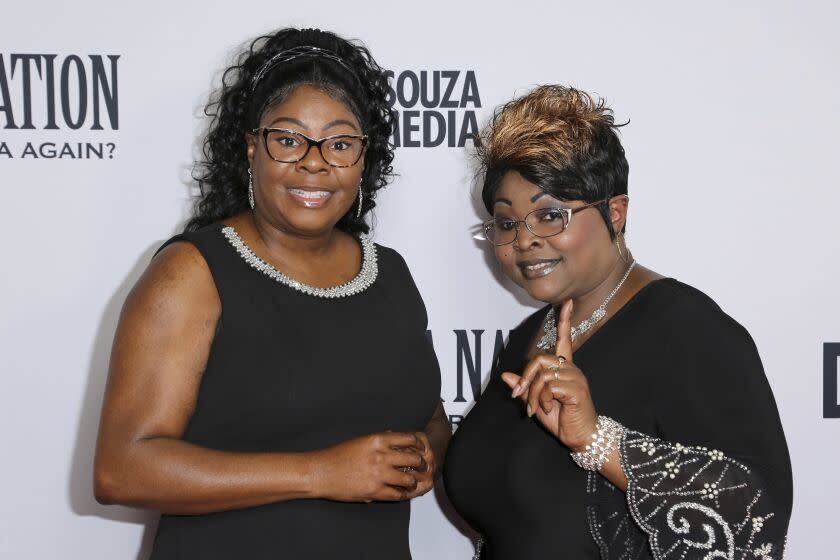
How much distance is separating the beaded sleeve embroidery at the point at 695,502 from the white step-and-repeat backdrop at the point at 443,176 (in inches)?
31.0

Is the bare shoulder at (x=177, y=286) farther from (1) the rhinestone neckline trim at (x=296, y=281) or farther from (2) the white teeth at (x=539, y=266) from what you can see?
(2) the white teeth at (x=539, y=266)

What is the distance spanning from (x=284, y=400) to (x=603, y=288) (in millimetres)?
622

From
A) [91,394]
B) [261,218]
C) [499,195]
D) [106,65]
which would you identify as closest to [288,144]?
[261,218]

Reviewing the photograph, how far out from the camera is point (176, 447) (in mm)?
1411

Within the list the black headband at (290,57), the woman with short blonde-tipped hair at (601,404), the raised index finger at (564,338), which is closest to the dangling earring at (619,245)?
the woman with short blonde-tipped hair at (601,404)

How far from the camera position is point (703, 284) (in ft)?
7.13

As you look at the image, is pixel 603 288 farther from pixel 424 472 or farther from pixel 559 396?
pixel 424 472

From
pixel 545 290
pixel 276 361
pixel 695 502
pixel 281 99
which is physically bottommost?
pixel 695 502

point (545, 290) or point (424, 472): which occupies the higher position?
point (545, 290)

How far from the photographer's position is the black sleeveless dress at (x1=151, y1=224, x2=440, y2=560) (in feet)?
4.90

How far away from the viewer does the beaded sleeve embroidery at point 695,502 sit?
1430 mm

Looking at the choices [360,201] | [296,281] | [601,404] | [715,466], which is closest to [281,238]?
[296,281]

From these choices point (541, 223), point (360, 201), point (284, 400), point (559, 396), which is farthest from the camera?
point (360, 201)

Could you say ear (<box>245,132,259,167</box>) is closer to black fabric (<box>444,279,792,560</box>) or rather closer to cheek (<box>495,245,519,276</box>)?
cheek (<box>495,245,519,276</box>)
